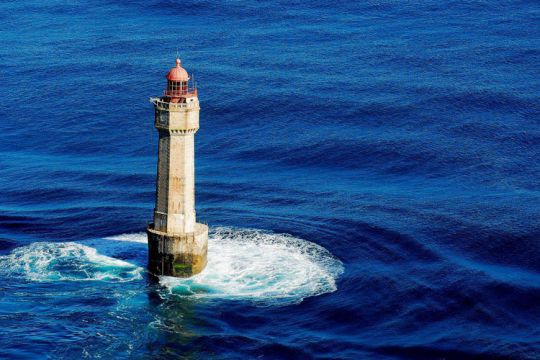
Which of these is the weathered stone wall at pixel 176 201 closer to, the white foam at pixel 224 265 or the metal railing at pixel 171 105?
the metal railing at pixel 171 105

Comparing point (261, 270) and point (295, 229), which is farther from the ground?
point (295, 229)

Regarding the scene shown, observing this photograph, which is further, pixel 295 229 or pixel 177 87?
pixel 295 229

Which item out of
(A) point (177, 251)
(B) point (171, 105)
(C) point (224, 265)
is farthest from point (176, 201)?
(B) point (171, 105)

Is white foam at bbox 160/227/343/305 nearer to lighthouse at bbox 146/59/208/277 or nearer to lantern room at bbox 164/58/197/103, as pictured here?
lighthouse at bbox 146/59/208/277

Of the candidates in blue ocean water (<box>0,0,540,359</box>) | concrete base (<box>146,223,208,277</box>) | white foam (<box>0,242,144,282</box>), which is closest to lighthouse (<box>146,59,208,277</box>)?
concrete base (<box>146,223,208,277</box>)

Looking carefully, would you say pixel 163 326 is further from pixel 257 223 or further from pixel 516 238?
pixel 516 238

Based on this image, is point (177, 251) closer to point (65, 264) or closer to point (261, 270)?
point (261, 270)
